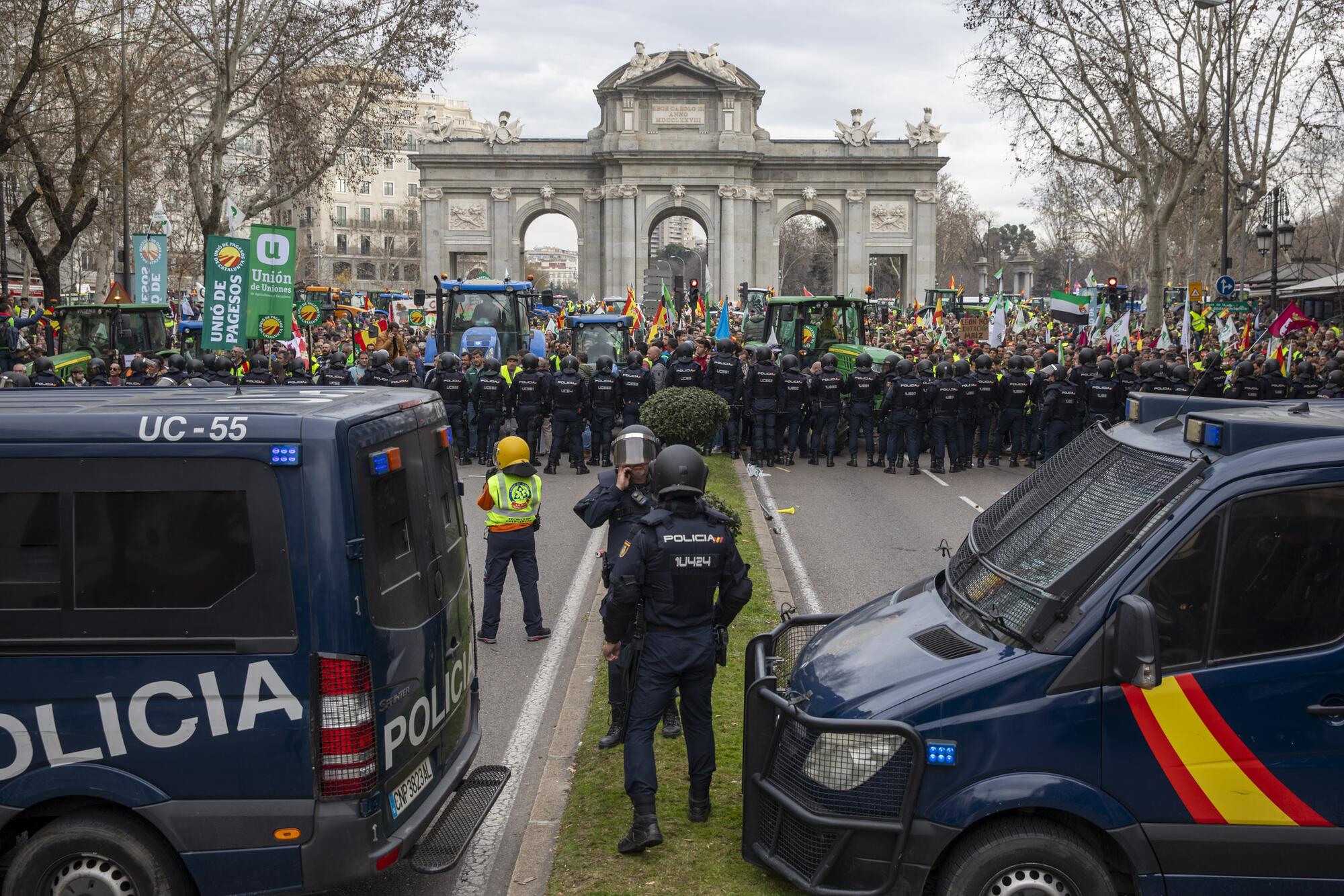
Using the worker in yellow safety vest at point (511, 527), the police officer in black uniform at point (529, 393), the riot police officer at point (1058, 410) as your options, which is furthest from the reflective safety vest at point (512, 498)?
the riot police officer at point (1058, 410)

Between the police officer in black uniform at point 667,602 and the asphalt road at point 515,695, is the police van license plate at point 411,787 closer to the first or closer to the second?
the asphalt road at point 515,695

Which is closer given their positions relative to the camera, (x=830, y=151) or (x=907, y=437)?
(x=907, y=437)

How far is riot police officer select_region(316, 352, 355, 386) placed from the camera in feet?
61.5

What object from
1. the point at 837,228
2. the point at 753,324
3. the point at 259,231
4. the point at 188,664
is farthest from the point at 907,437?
the point at 837,228

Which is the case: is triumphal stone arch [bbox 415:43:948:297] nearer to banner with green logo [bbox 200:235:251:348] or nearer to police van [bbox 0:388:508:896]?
banner with green logo [bbox 200:235:251:348]

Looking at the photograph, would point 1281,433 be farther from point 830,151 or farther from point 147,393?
point 830,151

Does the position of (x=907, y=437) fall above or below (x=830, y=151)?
below

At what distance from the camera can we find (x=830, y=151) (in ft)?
Result: 230

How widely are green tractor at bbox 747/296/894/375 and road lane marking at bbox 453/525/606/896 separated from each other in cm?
1256

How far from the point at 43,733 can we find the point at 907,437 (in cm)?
1622

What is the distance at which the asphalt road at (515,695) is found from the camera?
18.3ft

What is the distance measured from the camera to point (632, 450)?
7203 millimetres

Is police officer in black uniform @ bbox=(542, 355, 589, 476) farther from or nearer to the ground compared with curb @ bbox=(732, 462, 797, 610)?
farther from the ground

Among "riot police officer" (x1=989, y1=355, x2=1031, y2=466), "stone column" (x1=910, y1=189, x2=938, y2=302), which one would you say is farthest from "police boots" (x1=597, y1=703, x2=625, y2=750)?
"stone column" (x1=910, y1=189, x2=938, y2=302)
